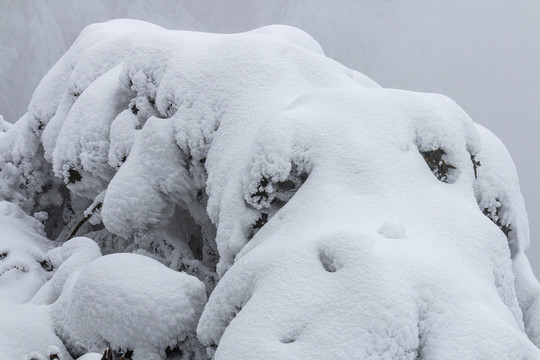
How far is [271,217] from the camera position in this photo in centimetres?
385

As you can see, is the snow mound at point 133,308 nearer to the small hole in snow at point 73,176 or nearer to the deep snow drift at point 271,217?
the deep snow drift at point 271,217

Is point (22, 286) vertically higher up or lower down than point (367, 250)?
lower down

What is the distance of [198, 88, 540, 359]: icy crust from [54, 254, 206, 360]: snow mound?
1.61 feet

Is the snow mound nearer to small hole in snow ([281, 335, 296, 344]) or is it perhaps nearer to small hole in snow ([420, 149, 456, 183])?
small hole in snow ([281, 335, 296, 344])

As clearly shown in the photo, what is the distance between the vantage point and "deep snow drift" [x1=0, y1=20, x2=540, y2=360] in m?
2.77

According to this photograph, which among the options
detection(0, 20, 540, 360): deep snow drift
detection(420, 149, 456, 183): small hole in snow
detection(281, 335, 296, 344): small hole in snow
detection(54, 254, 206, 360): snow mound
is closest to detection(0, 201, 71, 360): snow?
detection(0, 20, 540, 360): deep snow drift

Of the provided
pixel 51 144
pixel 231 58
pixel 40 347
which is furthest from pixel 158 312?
pixel 51 144

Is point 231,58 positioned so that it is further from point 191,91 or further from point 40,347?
point 40,347

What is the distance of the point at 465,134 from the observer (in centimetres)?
430

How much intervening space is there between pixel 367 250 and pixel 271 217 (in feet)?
3.42

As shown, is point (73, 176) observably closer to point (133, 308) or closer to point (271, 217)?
point (133, 308)

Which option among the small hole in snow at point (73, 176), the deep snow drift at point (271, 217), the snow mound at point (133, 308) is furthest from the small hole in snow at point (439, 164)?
the small hole in snow at point (73, 176)

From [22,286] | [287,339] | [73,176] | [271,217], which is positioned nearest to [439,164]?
[271,217]

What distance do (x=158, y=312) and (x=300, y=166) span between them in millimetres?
1388
